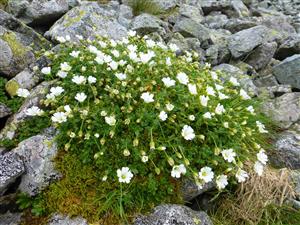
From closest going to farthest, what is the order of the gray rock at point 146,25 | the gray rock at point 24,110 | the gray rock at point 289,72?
the gray rock at point 24,110 → the gray rock at point 289,72 → the gray rock at point 146,25

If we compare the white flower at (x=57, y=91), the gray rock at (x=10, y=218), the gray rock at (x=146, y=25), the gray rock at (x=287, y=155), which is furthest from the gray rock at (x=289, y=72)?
the gray rock at (x=10, y=218)

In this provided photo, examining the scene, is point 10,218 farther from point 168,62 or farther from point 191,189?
point 168,62

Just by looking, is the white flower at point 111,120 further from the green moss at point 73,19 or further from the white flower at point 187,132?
the green moss at point 73,19

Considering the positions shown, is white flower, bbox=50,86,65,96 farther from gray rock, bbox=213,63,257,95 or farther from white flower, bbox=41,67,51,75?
gray rock, bbox=213,63,257,95

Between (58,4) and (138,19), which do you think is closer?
(58,4)

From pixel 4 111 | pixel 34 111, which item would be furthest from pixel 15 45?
pixel 34 111

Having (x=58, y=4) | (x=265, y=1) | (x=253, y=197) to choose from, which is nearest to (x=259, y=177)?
(x=253, y=197)

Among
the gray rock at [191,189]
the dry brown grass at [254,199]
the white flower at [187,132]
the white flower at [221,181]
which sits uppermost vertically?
the white flower at [187,132]

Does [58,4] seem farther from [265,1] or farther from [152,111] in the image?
[265,1]
